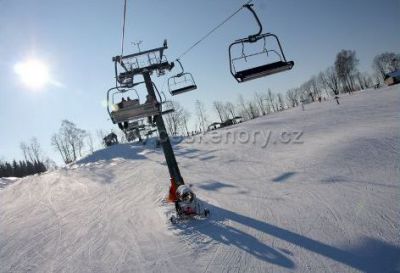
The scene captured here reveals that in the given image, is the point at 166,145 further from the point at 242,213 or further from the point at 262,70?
the point at 262,70

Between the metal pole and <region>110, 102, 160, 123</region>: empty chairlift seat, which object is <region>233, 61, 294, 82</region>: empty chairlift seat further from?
the metal pole

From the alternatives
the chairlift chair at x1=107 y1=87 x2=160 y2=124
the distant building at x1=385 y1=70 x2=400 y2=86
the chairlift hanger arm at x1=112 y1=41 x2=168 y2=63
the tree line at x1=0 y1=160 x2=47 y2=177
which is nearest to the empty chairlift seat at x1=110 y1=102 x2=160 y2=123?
the chairlift chair at x1=107 y1=87 x2=160 y2=124

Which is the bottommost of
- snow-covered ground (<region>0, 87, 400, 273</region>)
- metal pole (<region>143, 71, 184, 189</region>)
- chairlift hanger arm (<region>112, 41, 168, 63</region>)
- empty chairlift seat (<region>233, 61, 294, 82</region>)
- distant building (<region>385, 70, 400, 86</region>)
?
snow-covered ground (<region>0, 87, 400, 273</region>)

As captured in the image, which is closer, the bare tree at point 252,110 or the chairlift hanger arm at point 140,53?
the chairlift hanger arm at point 140,53

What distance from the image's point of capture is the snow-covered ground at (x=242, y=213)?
10.0 meters

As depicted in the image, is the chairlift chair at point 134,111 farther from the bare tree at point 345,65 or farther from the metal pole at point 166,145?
the bare tree at point 345,65

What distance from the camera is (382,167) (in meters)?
15.9

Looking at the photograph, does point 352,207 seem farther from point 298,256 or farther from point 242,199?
point 242,199

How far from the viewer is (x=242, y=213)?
14.0 m

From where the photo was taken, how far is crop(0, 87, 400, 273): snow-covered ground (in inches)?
395

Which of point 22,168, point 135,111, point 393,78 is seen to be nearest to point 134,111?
point 135,111

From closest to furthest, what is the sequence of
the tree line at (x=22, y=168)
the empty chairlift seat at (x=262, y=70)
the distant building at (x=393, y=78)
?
the empty chairlift seat at (x=262, y=70), the distant building at (x=393, y=78), the tree line at (x=22, y=168)

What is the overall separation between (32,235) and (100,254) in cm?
527

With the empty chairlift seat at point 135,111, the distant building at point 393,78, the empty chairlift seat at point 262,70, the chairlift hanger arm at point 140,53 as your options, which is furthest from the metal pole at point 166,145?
the distant building at point 393,78
